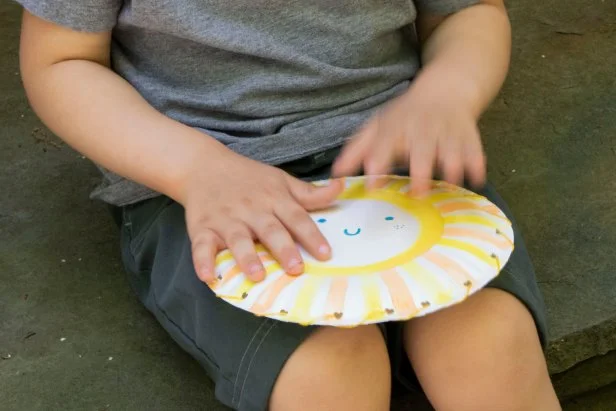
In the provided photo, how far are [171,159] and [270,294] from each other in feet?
0.67

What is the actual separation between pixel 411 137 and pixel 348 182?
90 mm

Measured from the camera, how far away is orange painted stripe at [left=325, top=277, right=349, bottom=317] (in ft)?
2.10

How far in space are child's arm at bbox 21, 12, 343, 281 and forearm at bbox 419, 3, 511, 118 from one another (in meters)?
0.18

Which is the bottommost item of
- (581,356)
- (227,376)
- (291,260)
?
(581,356)

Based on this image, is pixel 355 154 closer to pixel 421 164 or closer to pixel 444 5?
pixel 421 164

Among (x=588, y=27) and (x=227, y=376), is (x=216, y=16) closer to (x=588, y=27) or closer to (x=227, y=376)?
(x=227, y=376)

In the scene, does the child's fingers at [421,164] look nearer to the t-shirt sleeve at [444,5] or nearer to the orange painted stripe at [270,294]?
the orange painted stripe at [270,294]

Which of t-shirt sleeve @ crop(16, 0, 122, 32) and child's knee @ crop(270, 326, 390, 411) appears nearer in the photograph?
child's knee @ crop(270, 326, 390, 411)

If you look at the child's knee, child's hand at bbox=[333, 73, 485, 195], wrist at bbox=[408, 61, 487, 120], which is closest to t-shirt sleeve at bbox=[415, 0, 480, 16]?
wrist at bbox=[408, 61, 487, 120]

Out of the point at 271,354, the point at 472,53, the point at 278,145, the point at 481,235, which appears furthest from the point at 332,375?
the point at 472,53

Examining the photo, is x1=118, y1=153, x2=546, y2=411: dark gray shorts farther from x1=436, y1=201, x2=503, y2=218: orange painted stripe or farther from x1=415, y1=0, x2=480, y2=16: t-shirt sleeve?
x1=415, y1=0, x2=480, y2=16: t-shirt sleeve

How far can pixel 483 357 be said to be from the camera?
28.1 inches

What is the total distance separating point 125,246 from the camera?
0.97m

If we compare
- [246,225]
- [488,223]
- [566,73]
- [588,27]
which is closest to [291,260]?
[246,225]
